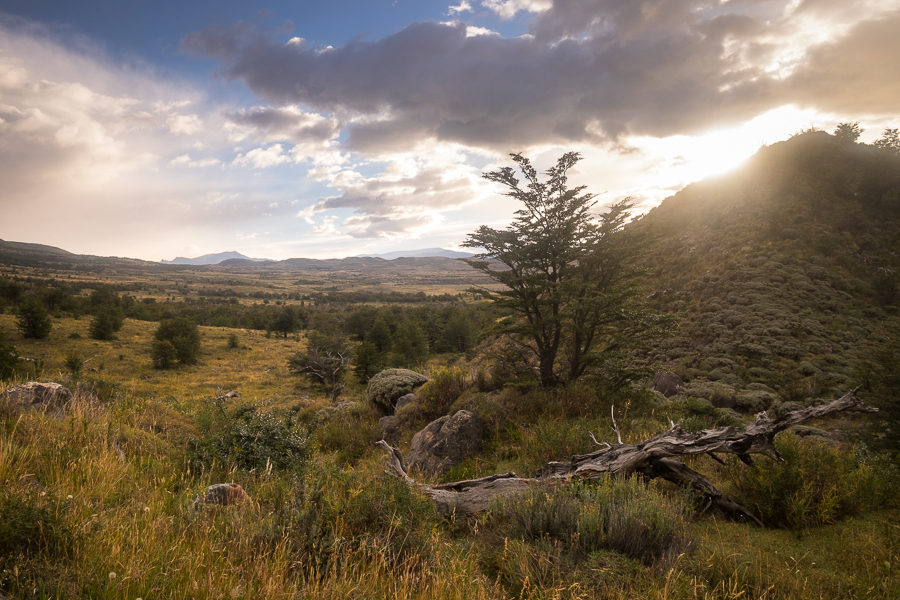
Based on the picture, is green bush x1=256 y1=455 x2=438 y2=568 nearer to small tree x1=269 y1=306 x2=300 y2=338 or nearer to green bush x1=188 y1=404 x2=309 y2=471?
green bush x1=188 y1=404 x2=309 y2=471

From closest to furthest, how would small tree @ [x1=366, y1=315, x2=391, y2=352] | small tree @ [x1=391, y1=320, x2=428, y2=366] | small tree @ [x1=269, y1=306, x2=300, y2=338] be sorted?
small tree @ [x1=391, y1=320, x2=428, y2=366] < small tree @ [x1=366, y1=315, x2=391, y2=352] < small tree @ [x1=269, y1=306, x2=300, y2=338]

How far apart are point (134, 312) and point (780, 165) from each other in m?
97.9

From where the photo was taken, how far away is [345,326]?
207 ft

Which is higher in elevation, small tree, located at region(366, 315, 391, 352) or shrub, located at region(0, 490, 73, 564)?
shrub, located at region(0, 490, 73, 564)

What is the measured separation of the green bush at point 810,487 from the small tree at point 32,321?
218 feet

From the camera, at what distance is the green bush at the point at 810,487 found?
15.1 feet

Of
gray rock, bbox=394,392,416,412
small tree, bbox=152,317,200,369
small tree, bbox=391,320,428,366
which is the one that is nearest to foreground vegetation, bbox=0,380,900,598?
gray rock, bbox=394,392,416,412

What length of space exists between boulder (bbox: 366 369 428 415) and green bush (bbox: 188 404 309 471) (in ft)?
17.5

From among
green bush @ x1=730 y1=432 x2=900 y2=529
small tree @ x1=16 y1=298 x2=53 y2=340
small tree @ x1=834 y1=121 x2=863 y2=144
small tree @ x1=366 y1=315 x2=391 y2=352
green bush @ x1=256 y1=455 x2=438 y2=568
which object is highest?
small tree @ x1=834 y1=121 x2=863 y2=144

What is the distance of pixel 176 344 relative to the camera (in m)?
47.3

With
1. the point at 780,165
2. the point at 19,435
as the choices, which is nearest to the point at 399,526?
the point at 19,435

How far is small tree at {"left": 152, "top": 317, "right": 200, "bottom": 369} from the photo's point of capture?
45.2 metres

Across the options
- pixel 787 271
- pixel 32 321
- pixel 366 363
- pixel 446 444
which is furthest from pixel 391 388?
pixel 32 321

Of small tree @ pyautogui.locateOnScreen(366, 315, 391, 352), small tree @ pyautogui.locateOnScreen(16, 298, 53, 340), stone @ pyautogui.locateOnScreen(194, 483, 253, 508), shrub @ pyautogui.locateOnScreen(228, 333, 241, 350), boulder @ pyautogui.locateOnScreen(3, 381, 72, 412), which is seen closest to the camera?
stone @ pyautogui.locateOnScreen(194, 483, 253, 508)
